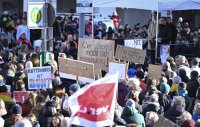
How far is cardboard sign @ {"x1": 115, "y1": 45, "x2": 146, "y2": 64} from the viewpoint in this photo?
15234 millimetres

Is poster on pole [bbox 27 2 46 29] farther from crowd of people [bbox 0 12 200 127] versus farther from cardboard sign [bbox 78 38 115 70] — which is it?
cardboard sign [bbox 78 38 115 70]

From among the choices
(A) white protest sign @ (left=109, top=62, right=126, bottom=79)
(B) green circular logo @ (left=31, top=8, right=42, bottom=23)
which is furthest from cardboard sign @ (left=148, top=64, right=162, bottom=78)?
(B) green circular logo @ (left=31, top=8, right=42, bottom=23)

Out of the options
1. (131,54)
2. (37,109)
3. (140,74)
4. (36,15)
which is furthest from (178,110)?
(36,15)

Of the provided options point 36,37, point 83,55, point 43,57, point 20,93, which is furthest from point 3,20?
point 20,93

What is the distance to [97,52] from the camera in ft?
48.6

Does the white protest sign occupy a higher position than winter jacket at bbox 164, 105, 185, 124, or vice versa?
the white protest sign

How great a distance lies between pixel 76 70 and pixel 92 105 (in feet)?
19.0

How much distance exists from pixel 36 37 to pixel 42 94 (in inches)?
456

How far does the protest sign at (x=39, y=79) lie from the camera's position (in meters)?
13.1

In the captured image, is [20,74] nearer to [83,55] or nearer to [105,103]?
[83,55]

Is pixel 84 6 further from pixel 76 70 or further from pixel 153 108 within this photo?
pixel 153 108

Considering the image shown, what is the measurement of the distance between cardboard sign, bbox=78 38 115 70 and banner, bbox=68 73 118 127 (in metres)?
7.10

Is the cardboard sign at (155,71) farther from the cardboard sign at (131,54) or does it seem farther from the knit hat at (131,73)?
the cardboard sign at (131,54)

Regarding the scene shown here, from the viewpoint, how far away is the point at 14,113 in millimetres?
10102
